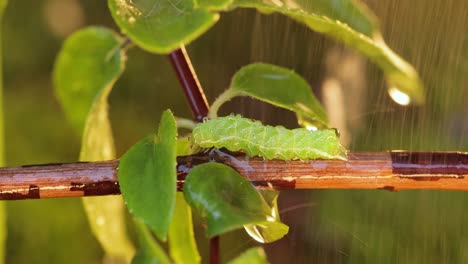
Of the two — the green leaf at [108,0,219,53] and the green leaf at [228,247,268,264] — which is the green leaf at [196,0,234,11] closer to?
the green leaf at [108,0,219,53]

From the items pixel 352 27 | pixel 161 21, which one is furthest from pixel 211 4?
pixel 352 27

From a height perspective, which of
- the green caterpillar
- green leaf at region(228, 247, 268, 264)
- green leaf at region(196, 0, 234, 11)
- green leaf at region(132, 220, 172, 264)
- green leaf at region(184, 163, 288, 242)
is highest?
green leaf at region(196, 0, 234, 11)

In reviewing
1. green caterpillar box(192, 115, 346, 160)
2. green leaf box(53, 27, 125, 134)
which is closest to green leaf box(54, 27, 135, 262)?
green leaf box(53, 27, 125, 134)

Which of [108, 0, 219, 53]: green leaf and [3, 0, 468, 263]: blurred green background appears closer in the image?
[108, 0, 219, 53]: green leaf

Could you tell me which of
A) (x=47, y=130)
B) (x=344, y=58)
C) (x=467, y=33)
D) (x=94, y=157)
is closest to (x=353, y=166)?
(x=94, y=157)

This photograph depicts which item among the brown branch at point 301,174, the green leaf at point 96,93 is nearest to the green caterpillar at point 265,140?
the brown branch at point 301,174

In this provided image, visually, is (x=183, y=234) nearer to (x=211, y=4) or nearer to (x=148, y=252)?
(x=148, y=252)
